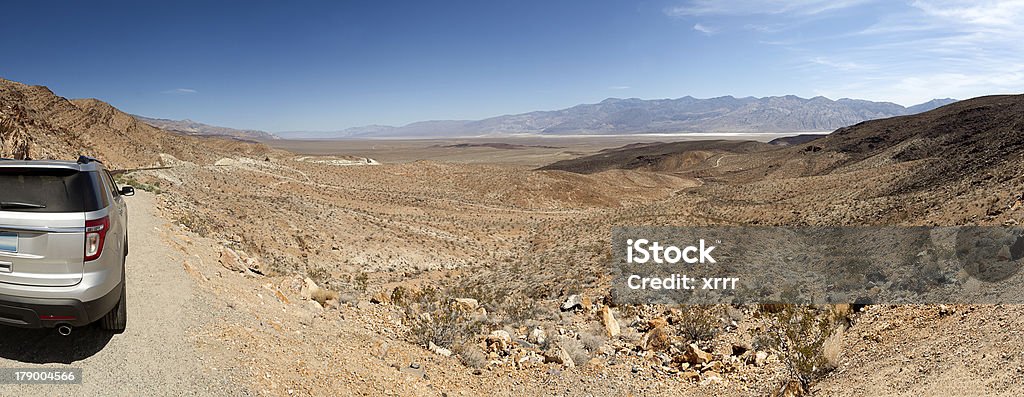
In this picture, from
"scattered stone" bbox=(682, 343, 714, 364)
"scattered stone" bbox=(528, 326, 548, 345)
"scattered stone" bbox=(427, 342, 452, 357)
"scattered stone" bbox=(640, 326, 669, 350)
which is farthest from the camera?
"scattered stone" bbox=(528, 326, 548, 345)

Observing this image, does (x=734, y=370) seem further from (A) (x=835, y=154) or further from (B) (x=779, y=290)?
(A) (x=835, y=154)

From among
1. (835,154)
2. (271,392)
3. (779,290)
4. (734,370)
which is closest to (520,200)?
(779,290)

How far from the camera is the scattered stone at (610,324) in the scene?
983 centimetres

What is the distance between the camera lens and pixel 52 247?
14.0 ft

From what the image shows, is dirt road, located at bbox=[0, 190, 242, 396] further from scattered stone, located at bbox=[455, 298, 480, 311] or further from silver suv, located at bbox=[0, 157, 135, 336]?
scattered stone, located at bbox=[455, 298, 480, 311]

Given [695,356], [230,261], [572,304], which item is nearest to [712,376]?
[695,356]

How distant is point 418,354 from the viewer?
7.76 meters

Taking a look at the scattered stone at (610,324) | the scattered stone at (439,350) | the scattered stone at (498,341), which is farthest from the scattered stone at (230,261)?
the scattered stone at (610,324)

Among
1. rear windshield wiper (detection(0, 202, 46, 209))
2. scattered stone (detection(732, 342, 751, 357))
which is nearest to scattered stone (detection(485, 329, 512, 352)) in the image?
scattered stone (detection(732, 342, 751, 357))

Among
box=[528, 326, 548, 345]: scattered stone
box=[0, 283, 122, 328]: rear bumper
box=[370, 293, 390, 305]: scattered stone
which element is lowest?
box=[528, 326, 548, 345]: scattered stone

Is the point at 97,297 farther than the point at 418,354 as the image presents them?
No

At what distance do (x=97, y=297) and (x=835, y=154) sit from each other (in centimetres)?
7590

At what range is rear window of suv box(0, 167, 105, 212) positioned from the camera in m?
4.35

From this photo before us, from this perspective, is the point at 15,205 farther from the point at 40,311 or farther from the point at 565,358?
the point at 565,358
